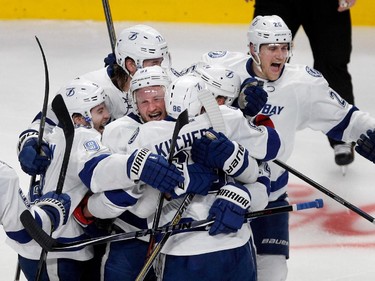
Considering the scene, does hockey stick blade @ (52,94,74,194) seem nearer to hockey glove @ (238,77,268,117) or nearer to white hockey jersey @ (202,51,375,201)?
hockey glove @ (238,77,268,117)

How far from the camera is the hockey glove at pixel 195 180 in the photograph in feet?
11.3

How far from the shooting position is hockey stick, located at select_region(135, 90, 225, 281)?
11.3 ft

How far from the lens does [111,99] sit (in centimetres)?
416

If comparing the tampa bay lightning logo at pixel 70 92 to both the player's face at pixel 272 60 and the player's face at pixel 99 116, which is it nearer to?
the player's face at pixel 99 116

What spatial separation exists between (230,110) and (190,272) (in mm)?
498

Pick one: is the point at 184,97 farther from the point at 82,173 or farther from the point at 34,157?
the point at 34,157

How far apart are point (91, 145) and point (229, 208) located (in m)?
0.46

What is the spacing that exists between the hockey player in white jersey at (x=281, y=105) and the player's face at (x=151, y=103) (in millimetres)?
669

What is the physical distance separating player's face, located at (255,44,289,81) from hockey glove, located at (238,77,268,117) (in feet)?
1.09

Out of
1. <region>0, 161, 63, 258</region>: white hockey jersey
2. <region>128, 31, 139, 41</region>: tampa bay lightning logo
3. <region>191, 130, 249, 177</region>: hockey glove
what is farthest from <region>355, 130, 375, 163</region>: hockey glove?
<region>0, 161, 63, 258</region>: white hockey jersey

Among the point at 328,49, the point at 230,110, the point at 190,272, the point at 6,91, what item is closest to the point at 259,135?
the point at 230,110

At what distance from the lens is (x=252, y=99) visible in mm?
3842

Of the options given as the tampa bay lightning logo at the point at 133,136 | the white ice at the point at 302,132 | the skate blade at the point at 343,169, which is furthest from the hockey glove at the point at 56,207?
the skate blade at the point at 343,169

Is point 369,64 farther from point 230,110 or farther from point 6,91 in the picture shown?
point 230,110
